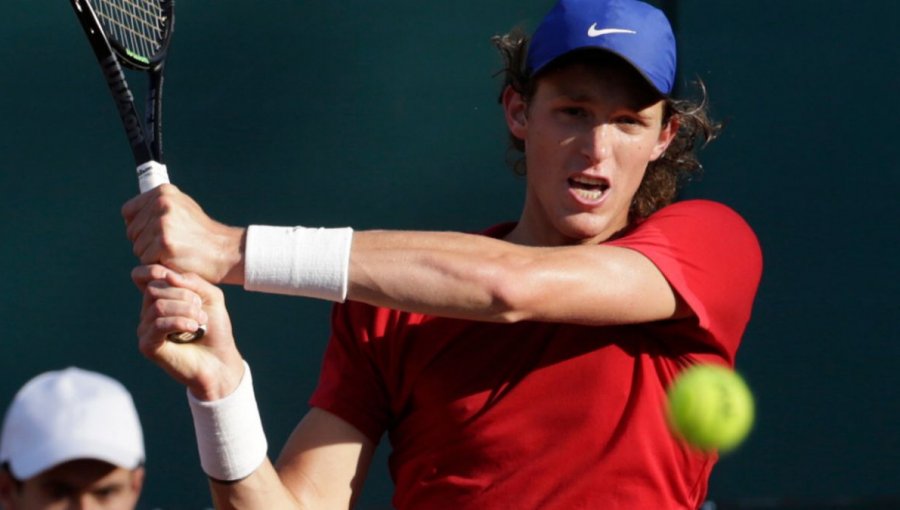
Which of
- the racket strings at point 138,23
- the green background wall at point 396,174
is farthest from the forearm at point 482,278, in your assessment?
the green background wall at point 396,174

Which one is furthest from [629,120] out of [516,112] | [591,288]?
[591,288]

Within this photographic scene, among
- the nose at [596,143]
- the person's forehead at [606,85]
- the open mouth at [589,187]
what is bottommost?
the open mouth at [589,187]

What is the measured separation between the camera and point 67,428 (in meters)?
2.82

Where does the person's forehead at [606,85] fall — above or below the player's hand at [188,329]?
above

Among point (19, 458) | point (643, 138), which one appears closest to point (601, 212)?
point (643, 138)

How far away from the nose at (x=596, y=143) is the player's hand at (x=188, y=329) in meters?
0.70

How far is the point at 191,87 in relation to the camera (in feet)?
14.1

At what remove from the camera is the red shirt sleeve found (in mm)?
3047

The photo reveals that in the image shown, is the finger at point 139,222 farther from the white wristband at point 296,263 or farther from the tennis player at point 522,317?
the white wristband at point 296,263

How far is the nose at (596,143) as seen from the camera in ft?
10.3

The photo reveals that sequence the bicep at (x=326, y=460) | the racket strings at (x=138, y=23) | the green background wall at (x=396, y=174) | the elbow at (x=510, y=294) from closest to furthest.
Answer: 1. the elbow at (x=510, y=294)
2. the bicep at (x=326, y=460)
3. the racket strings at (x=138, y=23)
4. the green background wall at (x=396, y=174)

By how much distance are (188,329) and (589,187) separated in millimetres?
813

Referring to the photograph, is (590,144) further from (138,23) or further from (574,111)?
(138,23)

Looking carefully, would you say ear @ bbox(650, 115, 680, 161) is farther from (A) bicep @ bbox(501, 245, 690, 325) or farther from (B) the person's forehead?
(A) bicep @ bbox(501, 245, 690, 325)
